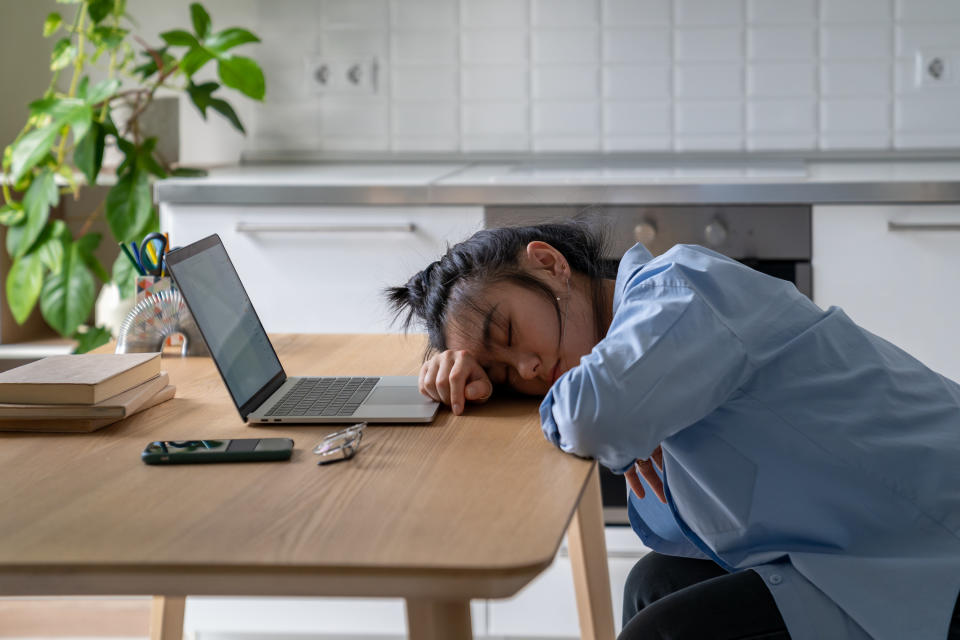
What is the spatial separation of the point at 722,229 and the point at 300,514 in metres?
1.67

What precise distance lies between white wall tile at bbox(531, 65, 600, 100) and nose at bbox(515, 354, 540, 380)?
1883mm

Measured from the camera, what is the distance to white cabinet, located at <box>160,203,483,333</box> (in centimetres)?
250

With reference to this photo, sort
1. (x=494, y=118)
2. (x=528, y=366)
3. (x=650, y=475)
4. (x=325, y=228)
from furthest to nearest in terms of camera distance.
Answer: (x=494, y=118), (x=325, y=228), (x=650, y=475), (x=528, y=366)

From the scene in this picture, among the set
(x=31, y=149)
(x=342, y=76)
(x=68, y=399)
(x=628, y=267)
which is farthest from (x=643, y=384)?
(x=342, y=76)

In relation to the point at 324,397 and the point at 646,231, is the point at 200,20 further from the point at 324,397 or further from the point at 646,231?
the point at 324,397

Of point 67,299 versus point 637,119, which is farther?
point 637,119

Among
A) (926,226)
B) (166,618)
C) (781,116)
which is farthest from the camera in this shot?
(781,116)

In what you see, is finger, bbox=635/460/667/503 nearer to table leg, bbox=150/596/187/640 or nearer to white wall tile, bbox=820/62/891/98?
table leg, bbox=150/596/187/640

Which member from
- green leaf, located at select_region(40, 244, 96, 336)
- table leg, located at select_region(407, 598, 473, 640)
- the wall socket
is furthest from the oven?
table leg, located at select_region(407, 598, 473, 640)

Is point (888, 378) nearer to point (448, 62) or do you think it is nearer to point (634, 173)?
point (634, 173)

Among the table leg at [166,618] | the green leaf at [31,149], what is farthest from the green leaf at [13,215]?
the table leg at [166,618]

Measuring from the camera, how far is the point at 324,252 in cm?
255

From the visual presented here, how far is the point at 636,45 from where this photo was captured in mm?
3025

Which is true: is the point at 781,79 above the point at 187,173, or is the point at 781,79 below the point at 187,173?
above
